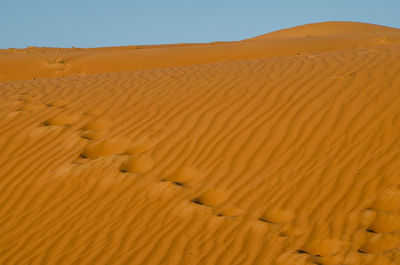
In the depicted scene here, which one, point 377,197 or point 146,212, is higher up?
point 377,197

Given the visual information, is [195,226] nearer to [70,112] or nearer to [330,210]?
[330,210]

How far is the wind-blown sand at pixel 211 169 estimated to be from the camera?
376 cm

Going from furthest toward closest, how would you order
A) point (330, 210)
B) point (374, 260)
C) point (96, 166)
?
point (96, 166) → point (330, 210) → point (374, 260)

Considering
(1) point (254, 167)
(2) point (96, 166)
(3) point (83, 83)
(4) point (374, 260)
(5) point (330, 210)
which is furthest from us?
(3) point (83, 83)

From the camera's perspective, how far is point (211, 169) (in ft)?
15.6

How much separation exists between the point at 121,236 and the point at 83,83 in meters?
4.42

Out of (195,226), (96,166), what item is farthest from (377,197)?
(96,166)

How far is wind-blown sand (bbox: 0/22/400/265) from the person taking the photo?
12.3ft

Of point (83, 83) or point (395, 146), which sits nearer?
point (395, 146)

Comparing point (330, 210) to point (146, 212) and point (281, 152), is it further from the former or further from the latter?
point (146, 212)

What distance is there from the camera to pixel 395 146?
15.0 ft

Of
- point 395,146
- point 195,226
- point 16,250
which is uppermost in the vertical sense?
point 395,146

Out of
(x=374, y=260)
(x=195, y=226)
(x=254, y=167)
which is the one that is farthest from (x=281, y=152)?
(x=374, y=260)

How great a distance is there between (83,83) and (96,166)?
3.21 metres
